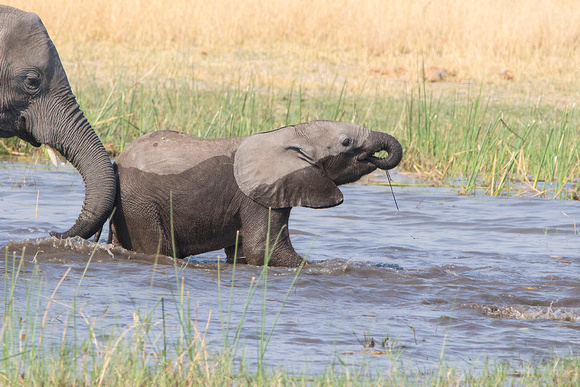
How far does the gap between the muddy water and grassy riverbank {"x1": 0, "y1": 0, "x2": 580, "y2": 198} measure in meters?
1.81

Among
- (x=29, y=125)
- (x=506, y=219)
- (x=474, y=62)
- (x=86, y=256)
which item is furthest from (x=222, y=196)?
(x=474, y=62)

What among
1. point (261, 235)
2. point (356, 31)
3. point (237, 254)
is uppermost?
point (356, 31)

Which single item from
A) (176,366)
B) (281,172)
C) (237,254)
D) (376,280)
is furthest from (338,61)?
(176,366)

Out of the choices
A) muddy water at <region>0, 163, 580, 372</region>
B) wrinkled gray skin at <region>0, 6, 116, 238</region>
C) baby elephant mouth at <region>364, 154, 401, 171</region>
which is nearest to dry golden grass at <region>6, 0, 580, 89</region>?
muddy water at <region>0, 163, 580, 372</region>

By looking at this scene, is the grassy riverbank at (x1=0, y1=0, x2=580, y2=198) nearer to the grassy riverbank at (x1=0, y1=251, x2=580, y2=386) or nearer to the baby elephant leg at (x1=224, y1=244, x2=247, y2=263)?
the baby elephant leg at (x1=224, y1=244, x2=247, y2=263)

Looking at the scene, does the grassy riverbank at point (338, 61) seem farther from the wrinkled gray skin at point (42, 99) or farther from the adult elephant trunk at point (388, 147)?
the wrinkled gray skin at point (42, 99)

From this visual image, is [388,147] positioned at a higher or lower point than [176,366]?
higher

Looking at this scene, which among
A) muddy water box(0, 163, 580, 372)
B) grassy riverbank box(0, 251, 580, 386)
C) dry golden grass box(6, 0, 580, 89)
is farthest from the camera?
dry golden grass box(6, 0, 580, 89)

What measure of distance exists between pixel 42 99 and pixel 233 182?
132 cm

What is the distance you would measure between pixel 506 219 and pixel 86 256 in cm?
411

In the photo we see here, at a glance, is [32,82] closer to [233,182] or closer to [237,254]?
[233,182]

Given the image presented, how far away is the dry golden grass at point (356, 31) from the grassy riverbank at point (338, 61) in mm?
43

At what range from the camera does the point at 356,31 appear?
843 inches

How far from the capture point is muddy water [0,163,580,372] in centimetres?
408
